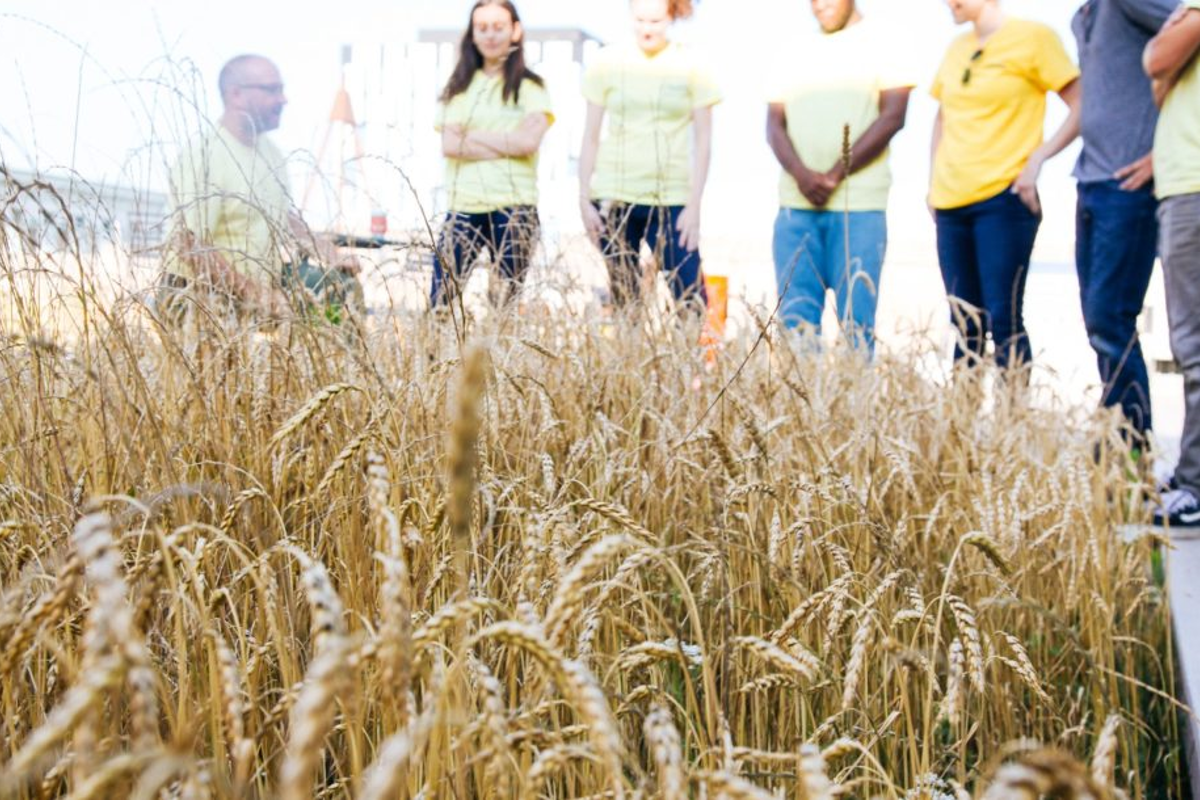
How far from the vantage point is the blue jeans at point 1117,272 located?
275 cm

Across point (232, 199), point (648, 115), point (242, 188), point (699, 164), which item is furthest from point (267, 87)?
point (699, 164)

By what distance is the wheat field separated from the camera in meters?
0.58

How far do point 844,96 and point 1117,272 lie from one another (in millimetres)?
964

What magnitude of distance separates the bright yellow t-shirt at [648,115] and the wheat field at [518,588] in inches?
51.1

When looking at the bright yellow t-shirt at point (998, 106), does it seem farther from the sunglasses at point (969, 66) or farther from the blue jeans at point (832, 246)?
the blue jeans at point (832, 246)

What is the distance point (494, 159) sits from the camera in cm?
322

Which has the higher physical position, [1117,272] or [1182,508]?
[1117,272]

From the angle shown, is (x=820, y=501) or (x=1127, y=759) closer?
Result: (x=1127, y=759)

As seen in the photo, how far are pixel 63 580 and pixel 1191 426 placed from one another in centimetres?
237

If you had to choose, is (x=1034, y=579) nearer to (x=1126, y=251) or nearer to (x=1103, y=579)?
(x=1103, y=579)

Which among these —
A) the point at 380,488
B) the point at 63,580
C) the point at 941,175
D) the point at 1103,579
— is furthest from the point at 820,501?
the point at 941,175

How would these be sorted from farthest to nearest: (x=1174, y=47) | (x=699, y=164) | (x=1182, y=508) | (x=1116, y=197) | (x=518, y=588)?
(x=699, y=164) < (x=1116, y=197) < (x=1182, y=508) < (x=1174, y=47) < (x=518, y=588)

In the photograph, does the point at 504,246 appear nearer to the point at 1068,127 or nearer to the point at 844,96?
the point at 844,96

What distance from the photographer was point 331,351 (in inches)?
64.1
